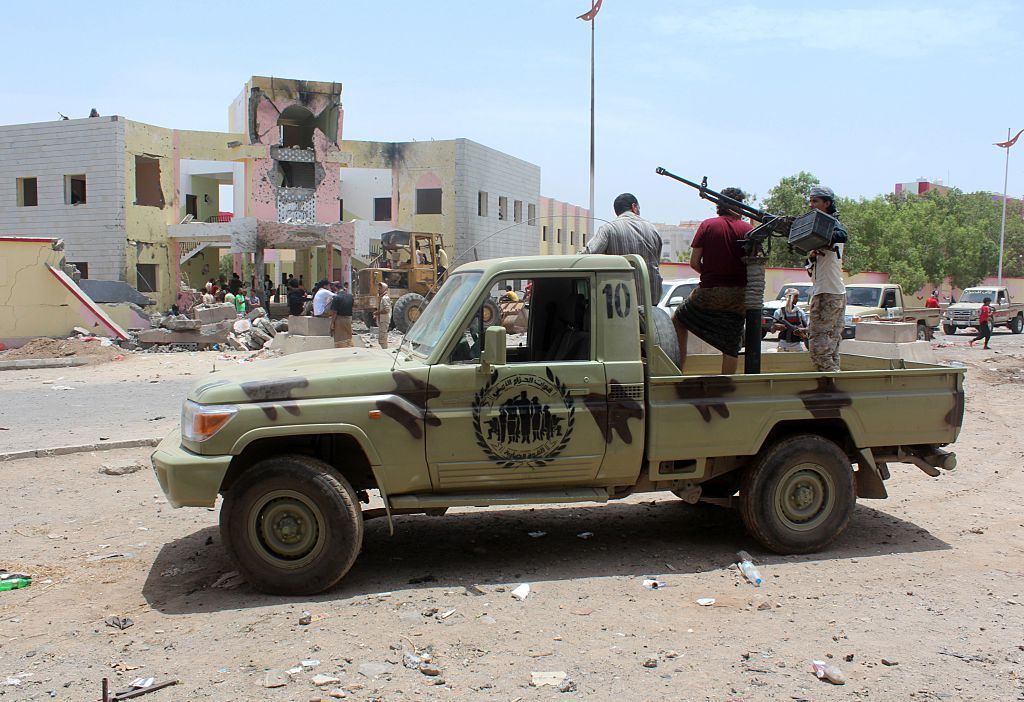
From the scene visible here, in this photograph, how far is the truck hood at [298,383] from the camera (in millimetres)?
4754

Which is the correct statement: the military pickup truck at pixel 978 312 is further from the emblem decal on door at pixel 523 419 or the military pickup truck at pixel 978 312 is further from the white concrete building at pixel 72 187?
the white concrete building at pixel 72 187

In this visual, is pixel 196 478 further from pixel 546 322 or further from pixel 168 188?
pixel 168 188

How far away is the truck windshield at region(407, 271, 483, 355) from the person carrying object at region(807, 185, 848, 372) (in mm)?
2570

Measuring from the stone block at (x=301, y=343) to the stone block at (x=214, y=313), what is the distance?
4.02 meters

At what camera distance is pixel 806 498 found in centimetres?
556

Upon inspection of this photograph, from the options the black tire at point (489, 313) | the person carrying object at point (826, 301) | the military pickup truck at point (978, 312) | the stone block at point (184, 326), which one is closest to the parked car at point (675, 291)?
the stone block at point (184, 326)

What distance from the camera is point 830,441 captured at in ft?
18.3

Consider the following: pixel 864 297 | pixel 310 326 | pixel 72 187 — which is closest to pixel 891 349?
pixel 864 297

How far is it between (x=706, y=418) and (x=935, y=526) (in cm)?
233

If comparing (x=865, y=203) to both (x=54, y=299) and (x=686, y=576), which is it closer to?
(x=54, y=299)

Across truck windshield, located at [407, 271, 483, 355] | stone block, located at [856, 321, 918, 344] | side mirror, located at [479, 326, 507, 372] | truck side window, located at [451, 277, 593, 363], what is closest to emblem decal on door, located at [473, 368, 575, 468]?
side mirror, located at [479, 326, 507, 372]

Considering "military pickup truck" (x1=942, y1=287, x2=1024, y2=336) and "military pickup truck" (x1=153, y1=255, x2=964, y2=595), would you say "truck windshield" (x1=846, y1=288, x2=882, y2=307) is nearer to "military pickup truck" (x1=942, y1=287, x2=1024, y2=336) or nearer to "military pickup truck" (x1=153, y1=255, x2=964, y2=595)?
"military pickup truck" (x1=942, y1=287, x2=1024, y2=336)

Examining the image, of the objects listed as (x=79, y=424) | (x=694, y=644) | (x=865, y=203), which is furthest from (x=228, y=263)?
(x=694, y=644)

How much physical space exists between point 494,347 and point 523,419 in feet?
1.56
